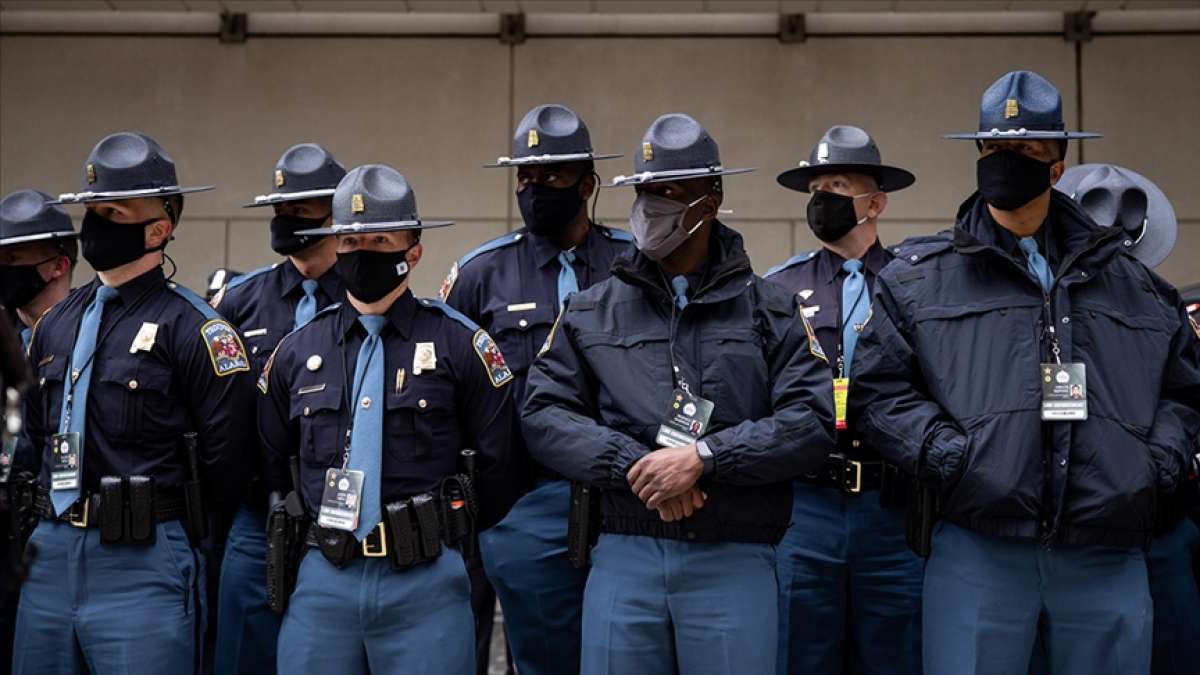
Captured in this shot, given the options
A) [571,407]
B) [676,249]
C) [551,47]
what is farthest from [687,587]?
[551,47]

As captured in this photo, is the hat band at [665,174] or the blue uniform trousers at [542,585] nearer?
the hat band at [665,174]

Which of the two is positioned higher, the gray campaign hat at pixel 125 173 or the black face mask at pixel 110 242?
the gray campaign hat at pixel 125 173

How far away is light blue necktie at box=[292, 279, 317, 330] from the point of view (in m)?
5.74

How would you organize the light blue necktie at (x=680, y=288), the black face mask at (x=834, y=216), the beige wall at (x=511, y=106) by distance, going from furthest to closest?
the beige wall at (x=511, y=106)
the black face mask at (x=834, y=216)
the light blue necktie at (x=680, y=288)

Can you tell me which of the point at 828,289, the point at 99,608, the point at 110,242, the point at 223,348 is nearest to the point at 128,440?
the point at 223,348

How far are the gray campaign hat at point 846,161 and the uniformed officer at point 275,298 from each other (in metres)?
1.73

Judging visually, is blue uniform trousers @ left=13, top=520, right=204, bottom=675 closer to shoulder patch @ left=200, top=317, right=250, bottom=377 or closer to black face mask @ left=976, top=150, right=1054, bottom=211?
shoulder patch @ left=200, top=317, right=250, bottom=377

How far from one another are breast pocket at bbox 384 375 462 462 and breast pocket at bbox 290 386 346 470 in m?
0.15

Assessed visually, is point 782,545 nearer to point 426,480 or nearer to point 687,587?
point 687,587

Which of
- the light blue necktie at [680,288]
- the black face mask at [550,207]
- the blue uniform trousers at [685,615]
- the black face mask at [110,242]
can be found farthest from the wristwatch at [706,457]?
the black face mask at [110,242]

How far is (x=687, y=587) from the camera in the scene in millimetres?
4375

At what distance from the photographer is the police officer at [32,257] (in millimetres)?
6031

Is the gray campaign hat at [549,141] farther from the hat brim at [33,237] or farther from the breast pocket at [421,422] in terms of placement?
the hat brim at [33,237]

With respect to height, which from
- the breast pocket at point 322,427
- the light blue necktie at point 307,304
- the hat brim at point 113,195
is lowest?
the breast pocket at point 322,427
